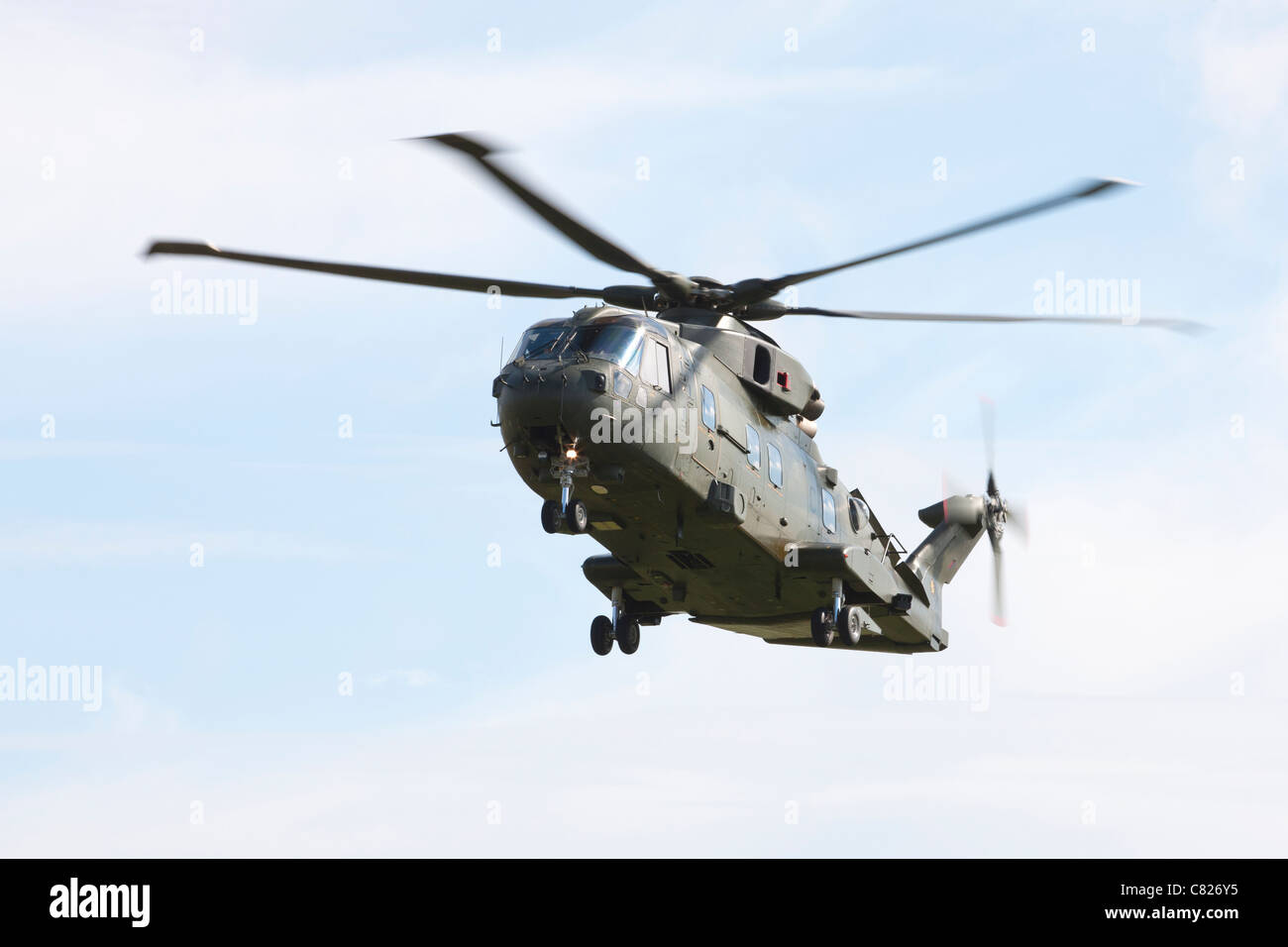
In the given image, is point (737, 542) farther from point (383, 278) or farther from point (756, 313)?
point (383, 278)

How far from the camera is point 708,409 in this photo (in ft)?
90.2

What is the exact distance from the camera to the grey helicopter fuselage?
25531mm

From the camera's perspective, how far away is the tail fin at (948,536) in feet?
117

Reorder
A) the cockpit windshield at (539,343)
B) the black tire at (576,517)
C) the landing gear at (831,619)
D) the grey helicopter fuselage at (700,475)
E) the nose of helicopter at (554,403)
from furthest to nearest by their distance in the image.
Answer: the landing gear at (831,619)
the black tire at (576,517)
the cockpit windshield at (539,343)
the grey helicopter fuselage at (700,475)
the nose of helicopter at (554,403)

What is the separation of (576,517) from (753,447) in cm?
407

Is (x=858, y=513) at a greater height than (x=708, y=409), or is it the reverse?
(x=708, y=409)

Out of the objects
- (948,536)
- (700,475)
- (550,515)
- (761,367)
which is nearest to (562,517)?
(550,515)

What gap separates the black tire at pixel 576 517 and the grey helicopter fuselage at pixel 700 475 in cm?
21

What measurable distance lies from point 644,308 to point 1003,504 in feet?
42.3

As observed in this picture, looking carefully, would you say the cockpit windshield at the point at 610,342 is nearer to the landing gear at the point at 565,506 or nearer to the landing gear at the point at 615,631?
the landing gear at the point at 565,506

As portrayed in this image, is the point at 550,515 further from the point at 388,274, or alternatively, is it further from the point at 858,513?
the point at 858,513

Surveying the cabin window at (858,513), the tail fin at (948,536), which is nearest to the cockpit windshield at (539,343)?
the cabin window at (858,513)

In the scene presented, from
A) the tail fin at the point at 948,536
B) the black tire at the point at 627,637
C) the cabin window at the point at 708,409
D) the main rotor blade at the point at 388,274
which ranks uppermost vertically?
the main rotor blade at the point at 388,274

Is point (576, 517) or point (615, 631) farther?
point (615, 631)
